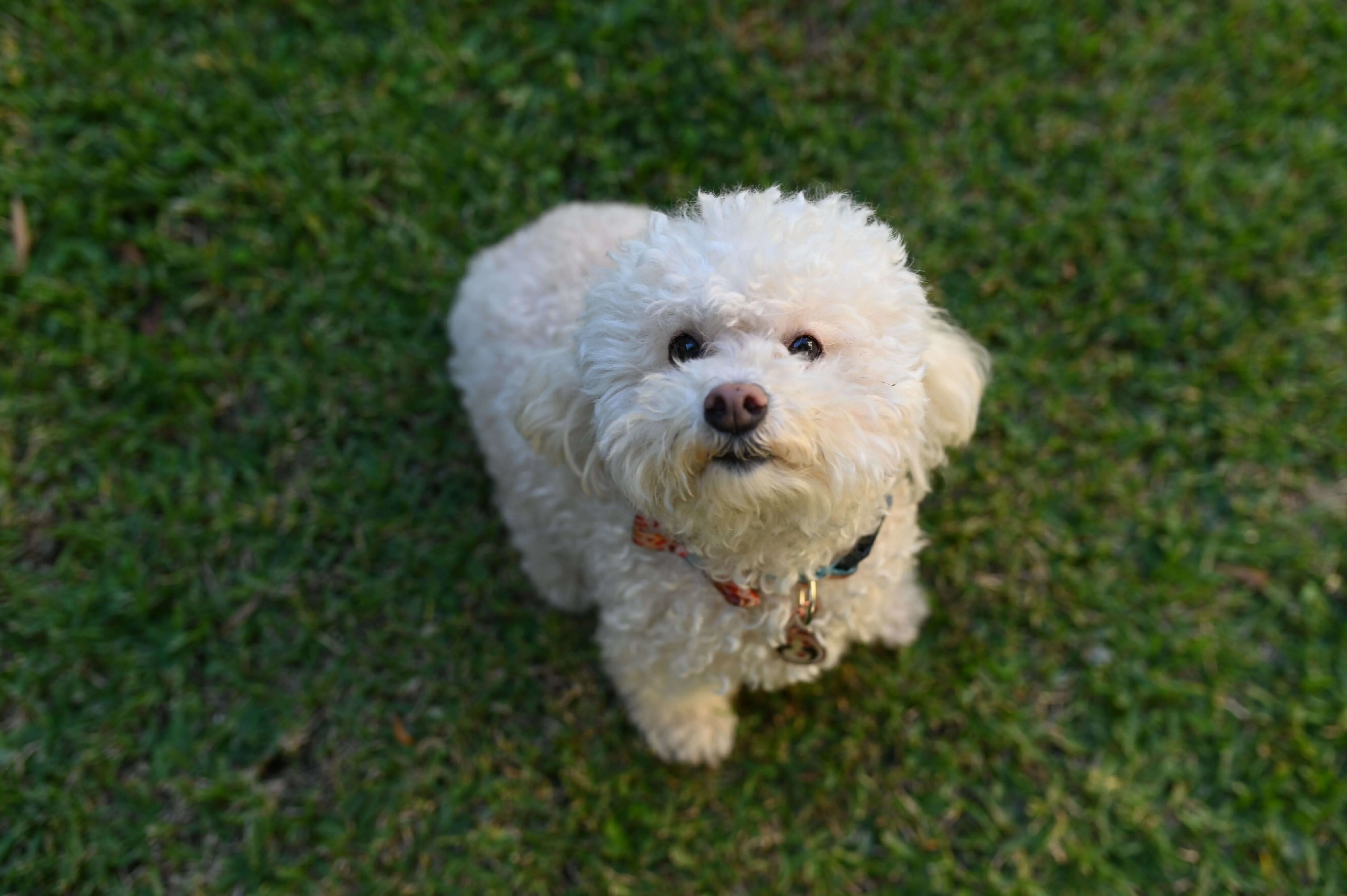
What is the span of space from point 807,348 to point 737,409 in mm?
286

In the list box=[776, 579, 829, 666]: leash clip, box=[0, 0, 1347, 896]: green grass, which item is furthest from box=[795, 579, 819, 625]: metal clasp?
box=[0, 0, 1347, 896]: green grass

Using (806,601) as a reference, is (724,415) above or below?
above

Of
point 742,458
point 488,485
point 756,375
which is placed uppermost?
point 756,375

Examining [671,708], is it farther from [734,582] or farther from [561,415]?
[561,415]

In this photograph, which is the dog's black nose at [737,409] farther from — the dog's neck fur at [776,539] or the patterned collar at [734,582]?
the patterned collar at [734,582]

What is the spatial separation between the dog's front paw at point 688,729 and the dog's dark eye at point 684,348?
1.25m

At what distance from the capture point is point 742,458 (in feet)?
4.82

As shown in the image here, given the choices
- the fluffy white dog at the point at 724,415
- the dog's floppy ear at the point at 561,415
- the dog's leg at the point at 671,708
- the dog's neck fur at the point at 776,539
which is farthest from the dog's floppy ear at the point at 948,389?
the dog's leg at the point at 671,708

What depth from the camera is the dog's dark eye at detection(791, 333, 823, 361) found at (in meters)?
1.63

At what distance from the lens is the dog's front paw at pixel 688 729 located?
253 cm

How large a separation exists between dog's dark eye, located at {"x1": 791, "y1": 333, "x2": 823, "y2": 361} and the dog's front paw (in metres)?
1.28

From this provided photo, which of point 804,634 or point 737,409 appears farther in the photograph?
point 804,634

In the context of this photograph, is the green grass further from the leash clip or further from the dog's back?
the leash clip


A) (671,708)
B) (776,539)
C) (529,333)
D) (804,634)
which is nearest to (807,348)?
(776,539)
